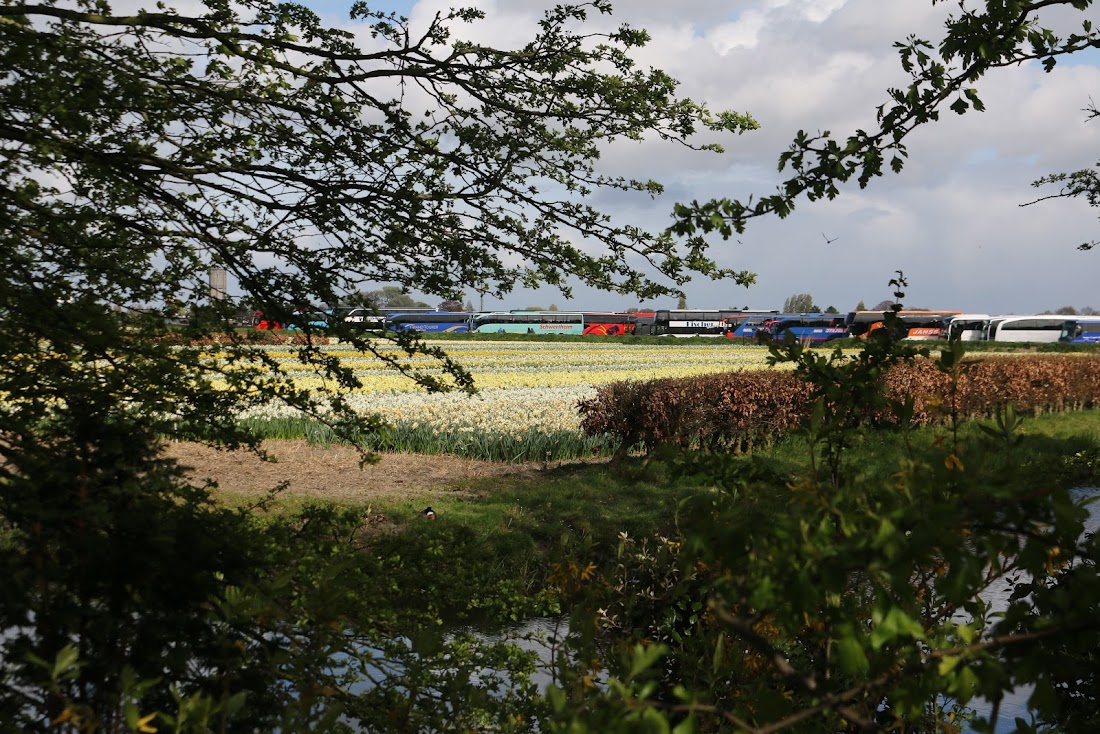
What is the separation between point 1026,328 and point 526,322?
97.3 feet

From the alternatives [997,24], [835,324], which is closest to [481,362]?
[997,24]

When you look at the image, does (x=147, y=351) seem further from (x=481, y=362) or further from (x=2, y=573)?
(x=481, y=362)

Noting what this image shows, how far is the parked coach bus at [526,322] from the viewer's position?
5597 cm

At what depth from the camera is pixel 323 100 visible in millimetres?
4586

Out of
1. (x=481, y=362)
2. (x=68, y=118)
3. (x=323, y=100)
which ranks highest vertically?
(x=323, y=100)

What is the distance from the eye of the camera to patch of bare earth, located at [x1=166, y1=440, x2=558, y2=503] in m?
9.55

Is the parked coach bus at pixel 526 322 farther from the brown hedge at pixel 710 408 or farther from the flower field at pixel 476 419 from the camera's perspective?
the brown hedge at pixel 710 408

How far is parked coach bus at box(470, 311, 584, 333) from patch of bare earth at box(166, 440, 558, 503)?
43.6 m

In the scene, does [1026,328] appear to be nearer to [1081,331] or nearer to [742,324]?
[1081,331]

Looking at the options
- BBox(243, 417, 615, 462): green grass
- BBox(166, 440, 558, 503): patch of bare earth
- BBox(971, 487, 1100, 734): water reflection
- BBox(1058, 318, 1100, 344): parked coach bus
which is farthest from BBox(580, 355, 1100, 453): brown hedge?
BBox(1058, 318, 1100, 344): parked coach bus

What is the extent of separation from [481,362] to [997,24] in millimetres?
26334

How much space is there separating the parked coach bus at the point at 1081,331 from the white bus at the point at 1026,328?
1338 mm

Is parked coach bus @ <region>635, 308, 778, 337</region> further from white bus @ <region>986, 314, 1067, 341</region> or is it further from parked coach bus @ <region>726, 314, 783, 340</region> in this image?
white bus @ <region>986, 314, 1067, 341</region>

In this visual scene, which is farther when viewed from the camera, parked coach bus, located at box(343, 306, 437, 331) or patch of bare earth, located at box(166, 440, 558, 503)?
patch of bare earth, located at box(166, 440, 558, 503)
